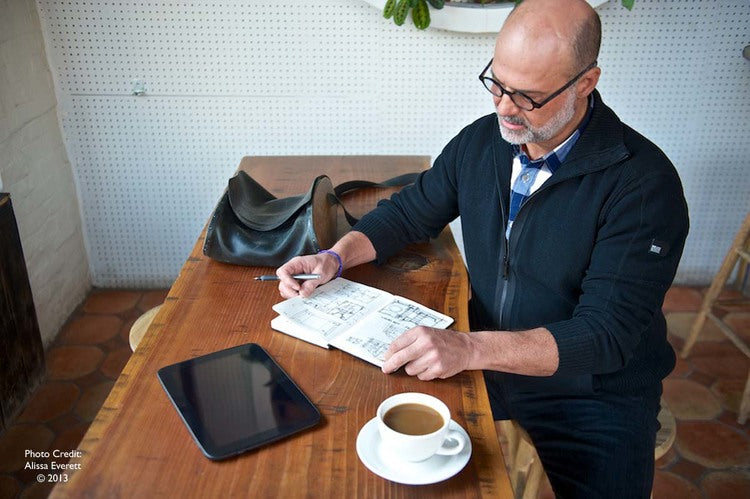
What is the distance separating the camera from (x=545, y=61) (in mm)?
1369

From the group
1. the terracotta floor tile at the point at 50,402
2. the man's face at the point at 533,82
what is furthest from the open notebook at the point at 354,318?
the terracotta floor tile at the point at 50,402

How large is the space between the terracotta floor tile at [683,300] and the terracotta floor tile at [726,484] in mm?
1014

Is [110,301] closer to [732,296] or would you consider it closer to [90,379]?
[90,379]

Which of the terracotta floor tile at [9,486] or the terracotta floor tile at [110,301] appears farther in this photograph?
the terracotta floor tile at [110,301]

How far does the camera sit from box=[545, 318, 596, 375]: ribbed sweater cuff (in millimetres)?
1312

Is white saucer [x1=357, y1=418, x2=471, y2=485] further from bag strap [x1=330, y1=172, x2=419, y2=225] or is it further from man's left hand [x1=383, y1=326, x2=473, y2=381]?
bag strap [x1=330, y1=172, x2=419, y2=225]

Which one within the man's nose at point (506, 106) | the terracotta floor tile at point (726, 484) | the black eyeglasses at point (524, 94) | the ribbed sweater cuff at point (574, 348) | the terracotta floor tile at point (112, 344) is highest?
the black eyeglasses at point (524, 94)

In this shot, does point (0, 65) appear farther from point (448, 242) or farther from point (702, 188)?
point (702, 188)

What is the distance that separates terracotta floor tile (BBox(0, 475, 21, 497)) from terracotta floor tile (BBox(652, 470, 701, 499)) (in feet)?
6.41

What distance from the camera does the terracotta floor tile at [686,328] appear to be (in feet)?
9.70

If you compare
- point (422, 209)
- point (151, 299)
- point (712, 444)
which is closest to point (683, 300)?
point (712, 444)

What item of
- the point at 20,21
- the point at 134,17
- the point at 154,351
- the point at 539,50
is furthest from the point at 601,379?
the point at 20,21

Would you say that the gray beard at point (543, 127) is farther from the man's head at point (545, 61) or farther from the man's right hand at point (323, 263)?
the man's right hand at point (323, 263)

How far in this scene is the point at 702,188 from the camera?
3.12 meters
